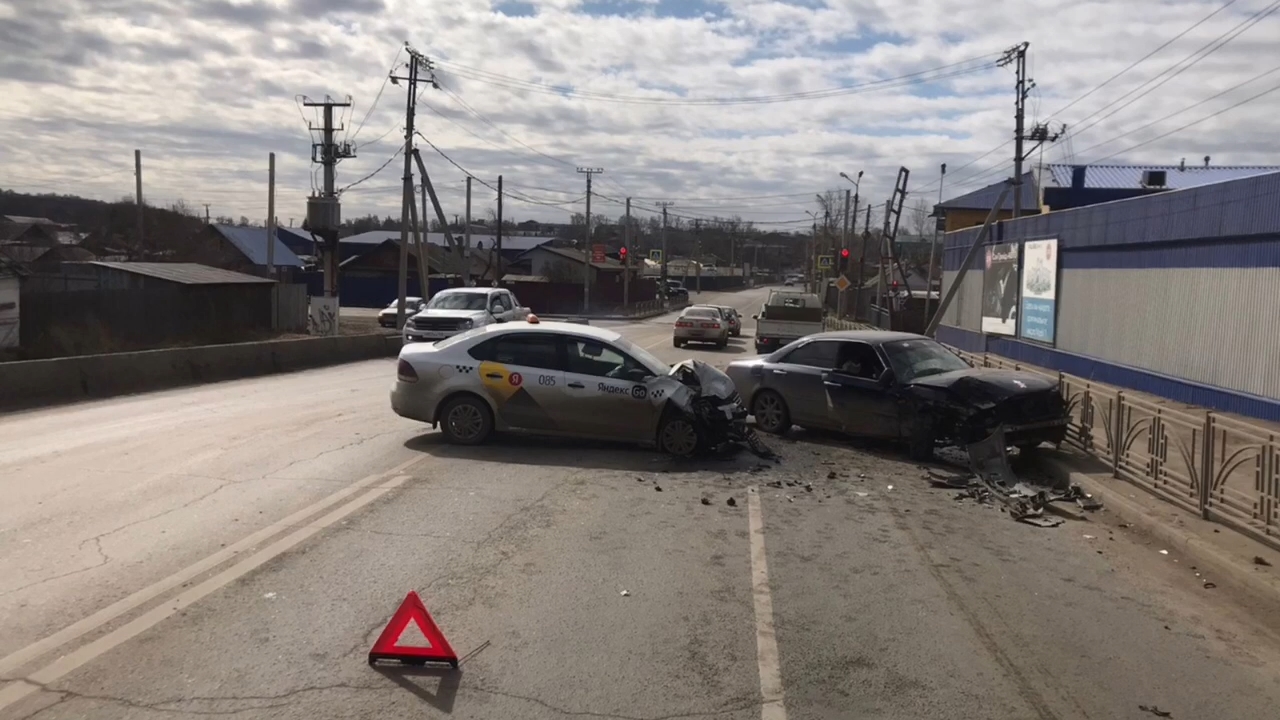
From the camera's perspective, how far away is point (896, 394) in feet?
42.1

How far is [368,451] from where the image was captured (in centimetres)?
1212

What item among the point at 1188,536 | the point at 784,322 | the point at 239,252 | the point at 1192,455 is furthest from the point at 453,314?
the point at 239,252

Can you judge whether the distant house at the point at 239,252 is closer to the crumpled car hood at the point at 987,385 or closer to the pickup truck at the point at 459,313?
the pickup truck at the point at 459,313

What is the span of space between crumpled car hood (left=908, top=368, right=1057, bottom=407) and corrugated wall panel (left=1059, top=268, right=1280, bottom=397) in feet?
21.9

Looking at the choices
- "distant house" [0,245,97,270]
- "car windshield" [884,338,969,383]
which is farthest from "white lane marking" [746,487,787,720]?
"distant house" [0,245,97,270]

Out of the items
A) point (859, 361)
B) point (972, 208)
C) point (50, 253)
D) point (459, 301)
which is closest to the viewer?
point (859, 361)

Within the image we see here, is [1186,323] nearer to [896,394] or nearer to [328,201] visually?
[896,394]

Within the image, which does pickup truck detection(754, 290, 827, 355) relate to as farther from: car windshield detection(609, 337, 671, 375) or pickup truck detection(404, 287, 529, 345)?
car windshield detection(609, 337, 671, 375)

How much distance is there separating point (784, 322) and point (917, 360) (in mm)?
21587

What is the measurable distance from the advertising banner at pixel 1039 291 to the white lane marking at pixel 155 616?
2375cm

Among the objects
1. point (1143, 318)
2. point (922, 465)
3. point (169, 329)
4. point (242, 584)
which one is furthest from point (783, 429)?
point (169, 329)

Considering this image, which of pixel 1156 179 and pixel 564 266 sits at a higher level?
pixel 1156 179

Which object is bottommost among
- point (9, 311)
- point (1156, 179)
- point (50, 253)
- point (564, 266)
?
point (9, 311)

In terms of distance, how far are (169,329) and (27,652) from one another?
25.1 metres
